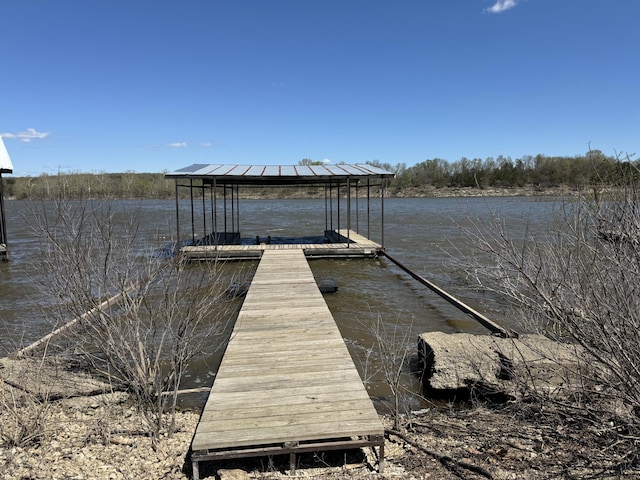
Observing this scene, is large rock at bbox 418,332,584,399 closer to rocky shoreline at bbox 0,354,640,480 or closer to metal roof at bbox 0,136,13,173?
rocky shoreline at bbox 0,354,640,480

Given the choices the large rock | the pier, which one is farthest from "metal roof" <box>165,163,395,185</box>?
the large rock

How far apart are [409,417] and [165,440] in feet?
6.80

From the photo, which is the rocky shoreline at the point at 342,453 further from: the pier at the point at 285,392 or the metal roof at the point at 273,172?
the metal roof at the point at 273,172

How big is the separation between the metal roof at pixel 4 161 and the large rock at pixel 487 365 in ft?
44.5

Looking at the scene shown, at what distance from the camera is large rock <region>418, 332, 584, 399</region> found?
15.0ft

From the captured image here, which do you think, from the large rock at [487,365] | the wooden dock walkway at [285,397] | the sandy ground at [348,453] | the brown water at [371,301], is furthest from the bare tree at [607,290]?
the wooden dock walkway at [285,397]

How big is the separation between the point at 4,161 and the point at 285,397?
544 inches

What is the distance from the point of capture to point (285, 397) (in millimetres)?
3947

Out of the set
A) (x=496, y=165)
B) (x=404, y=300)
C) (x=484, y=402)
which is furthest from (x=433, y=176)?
(x=484, y=402)

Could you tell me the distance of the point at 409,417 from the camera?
4160mm

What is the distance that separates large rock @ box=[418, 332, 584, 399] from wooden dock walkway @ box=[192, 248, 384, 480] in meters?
1.07

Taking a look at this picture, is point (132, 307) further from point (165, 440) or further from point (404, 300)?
point (404, 300)

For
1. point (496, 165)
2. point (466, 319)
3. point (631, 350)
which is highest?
point (496, 165)

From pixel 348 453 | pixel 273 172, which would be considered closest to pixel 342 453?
pixel 348 453
